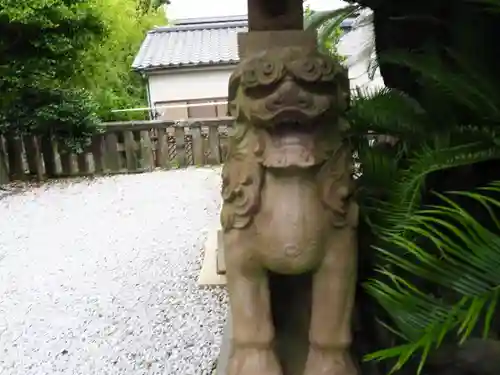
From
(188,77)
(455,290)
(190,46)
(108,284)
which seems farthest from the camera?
(190,46)

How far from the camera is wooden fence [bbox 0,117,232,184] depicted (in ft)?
17.8

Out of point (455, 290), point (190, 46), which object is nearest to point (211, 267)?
point (455, 290)

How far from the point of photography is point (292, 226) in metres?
1.09

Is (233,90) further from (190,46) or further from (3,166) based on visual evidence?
(190,46)

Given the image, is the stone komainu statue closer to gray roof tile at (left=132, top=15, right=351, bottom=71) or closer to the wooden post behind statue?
the wooden post behind statue

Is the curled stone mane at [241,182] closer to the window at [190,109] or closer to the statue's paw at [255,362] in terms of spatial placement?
the statue's paw at [255,362]

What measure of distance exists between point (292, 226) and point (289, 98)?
24 centimetres

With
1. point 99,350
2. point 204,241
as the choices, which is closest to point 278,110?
point 99,350

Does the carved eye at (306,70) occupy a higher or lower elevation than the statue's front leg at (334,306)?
higher

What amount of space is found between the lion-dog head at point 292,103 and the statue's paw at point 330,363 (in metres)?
0.39

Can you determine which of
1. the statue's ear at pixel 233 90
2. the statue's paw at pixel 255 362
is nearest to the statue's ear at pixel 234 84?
the statue's ear at pixel 233 90

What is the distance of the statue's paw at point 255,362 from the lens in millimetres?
1180

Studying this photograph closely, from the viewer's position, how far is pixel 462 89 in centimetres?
110

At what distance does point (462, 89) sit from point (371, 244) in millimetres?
377
